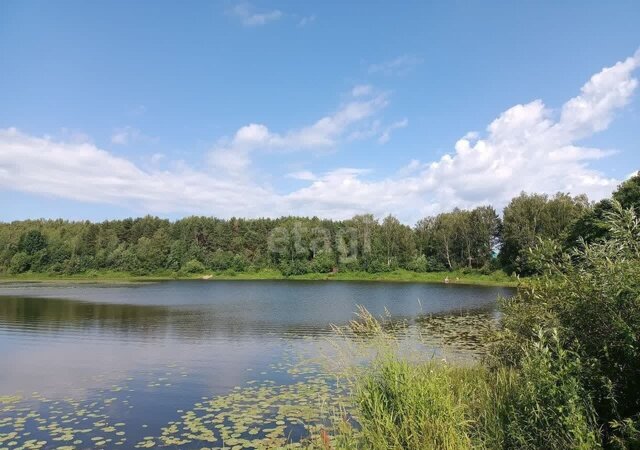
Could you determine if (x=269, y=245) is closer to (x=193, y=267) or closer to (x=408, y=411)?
(x=193, y=267)

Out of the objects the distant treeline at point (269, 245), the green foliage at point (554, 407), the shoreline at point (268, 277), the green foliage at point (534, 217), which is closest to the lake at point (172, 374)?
the green foliage at point (554, 407)

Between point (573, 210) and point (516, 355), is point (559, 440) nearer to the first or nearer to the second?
point (516, 355)

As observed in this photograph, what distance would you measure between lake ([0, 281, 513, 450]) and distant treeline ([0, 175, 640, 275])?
62.2m

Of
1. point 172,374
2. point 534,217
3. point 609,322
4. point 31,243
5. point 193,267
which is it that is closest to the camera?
point 609,322

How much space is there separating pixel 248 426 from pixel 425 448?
6619mm

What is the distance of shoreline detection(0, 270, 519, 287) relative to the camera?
8811 centimetres

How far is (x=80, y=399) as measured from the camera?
14.5 meters

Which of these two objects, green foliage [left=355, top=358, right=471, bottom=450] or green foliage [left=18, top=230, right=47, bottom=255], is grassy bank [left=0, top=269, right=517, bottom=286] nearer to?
green foliage [left=18, top=230, right=47, bottom=255]

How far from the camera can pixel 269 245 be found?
11175cm

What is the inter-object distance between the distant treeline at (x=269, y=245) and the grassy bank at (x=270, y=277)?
1985 millimetres

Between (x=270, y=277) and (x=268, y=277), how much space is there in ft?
1.75

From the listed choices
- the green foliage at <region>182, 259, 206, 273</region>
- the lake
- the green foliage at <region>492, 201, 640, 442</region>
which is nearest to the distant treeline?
the green foliage at <region>182, 259, 206, 273</region>

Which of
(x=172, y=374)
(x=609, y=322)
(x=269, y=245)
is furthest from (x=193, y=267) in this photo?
(x=609, y=322)

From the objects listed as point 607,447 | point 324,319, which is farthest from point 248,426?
point 324,319
